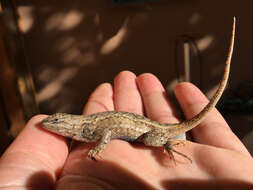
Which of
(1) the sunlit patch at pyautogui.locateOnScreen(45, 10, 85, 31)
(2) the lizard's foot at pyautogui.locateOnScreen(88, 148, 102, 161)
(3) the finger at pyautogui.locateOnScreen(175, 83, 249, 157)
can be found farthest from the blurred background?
(2) the lizard's foot at pyautogui.locateOnScreen(88, 148, 102, 161)

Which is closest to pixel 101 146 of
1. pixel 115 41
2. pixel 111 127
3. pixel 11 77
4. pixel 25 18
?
pixel 111 127

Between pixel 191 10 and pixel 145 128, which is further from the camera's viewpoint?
pixel 191 10

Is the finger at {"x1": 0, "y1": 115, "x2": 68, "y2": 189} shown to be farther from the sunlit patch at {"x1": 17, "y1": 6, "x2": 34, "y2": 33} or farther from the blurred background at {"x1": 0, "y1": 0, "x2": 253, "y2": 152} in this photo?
the sunlit patch at {"x1": 17, "y1": 6, "x2": 34, "y2": 33}

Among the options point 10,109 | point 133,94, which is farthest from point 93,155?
point 10,109

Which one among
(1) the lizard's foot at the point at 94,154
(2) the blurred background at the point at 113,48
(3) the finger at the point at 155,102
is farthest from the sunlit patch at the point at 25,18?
(1) the lizard's foot at the point at 94,154

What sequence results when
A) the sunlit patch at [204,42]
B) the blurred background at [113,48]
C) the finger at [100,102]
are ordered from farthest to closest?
the sunlit patch at [204,42] < the blurred background at [113,48] < the finger at [100,102]

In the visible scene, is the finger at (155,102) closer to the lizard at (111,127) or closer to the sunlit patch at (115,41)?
the lizard at (111,127)

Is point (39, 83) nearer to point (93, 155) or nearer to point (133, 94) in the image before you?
point (133, 94)
